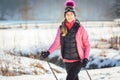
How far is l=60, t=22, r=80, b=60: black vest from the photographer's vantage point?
19.5ft

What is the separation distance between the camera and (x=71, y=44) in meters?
5.93

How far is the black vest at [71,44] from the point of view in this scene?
5934mm

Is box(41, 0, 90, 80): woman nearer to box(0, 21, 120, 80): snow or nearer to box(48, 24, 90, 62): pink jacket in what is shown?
box(48, 24, 90, 62): pink jacket

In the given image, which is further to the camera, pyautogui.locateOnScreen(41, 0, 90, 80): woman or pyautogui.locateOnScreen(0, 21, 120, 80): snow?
pyautogui.locateOnScreen(0, 21, 120, 80): snow

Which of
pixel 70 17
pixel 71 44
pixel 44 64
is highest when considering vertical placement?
pixel 70 17

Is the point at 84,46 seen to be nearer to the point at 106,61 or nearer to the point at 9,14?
the point at 106,61

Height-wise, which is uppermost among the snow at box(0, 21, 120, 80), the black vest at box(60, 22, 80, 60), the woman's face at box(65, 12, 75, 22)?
A: the woman's face at box(65, 12, 75, 22)

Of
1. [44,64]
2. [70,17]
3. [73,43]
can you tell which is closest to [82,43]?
[73,43]

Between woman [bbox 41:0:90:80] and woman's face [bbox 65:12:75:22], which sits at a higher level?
woman's face [bbox 65:12:75:22]

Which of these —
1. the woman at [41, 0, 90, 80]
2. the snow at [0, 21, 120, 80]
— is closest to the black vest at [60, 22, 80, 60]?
the woman at [41, 0, 90, 80]

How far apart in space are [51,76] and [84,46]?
2.98 m

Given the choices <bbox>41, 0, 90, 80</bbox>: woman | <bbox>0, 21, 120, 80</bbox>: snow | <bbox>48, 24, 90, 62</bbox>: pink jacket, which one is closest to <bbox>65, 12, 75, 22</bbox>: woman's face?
<bbox>41, 0, 90, 80</bbox>: woman

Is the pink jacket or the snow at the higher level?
the pink jacket

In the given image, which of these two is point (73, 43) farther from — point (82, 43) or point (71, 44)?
point (82, 43)
